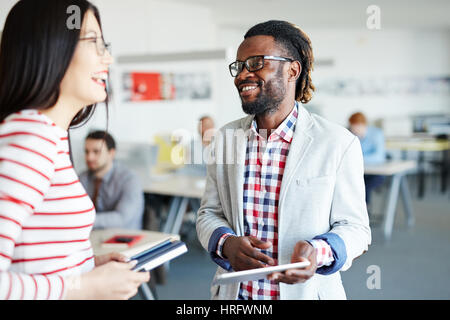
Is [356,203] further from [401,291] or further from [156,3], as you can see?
[156,3]

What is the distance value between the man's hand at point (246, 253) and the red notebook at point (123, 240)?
1.49 m

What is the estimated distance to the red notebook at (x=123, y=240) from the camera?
259cm

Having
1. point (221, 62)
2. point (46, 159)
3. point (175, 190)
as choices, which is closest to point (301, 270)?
point (46, 159)

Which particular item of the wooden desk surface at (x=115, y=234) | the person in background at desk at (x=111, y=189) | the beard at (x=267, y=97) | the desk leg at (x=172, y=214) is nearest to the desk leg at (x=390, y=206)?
the desk leg at (x=172, y=214)

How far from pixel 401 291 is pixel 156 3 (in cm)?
512

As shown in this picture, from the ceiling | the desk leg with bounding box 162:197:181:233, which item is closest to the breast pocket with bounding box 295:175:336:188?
the desk leg with bounding box 162:197:181:233

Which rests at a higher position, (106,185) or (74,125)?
(74,125)

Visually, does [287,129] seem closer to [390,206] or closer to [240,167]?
[240,167]

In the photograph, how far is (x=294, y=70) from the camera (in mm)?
1304

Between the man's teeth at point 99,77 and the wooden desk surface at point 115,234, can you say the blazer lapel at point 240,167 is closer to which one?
the man's teeth at point 99,77

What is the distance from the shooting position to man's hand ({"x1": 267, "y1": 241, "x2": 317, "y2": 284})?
102cm

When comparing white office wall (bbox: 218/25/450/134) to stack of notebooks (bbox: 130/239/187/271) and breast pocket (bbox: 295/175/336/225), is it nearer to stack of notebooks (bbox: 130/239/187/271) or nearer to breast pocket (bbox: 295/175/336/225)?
breast pocket (bbox: 295/175/336/225)

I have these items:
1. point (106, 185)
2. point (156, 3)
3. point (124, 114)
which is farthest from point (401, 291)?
point (156, 3)
